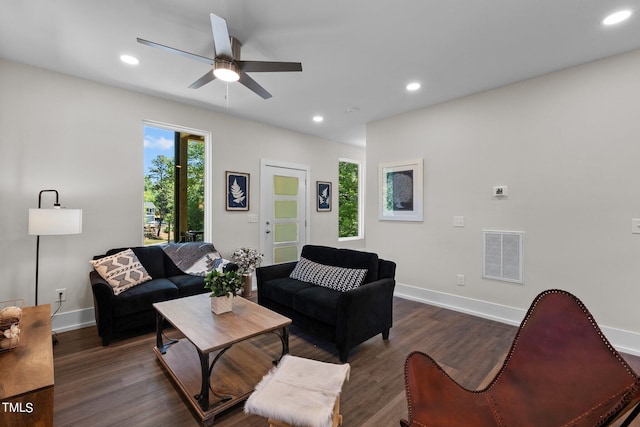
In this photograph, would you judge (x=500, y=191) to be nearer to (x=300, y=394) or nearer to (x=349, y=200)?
(x=300, y=394)

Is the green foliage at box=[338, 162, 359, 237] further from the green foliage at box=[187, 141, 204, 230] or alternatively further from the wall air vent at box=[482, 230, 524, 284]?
the wall air vent at box=[482, 230, 524, 284]

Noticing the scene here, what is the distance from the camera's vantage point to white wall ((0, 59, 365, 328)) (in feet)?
9.02

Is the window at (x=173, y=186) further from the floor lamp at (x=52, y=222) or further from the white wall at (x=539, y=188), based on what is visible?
the white wall at (x=539, y=188)

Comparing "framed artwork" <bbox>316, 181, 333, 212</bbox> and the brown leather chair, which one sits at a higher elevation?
"framed artwork" <bbox>316, 181, 333, 212</bbox>

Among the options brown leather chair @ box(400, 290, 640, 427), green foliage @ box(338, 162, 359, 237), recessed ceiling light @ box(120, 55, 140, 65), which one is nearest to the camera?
brown leather chair @ box(400, 290, 640, 427)

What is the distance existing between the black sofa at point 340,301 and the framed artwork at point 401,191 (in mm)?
1548

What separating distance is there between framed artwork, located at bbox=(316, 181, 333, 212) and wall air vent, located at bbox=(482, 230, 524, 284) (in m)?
3.01

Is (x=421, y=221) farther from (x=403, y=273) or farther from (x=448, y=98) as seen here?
(x=448, y=98)

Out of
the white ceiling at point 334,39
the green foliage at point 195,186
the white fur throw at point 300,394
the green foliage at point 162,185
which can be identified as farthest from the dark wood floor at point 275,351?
the white ceiling at point 334,39

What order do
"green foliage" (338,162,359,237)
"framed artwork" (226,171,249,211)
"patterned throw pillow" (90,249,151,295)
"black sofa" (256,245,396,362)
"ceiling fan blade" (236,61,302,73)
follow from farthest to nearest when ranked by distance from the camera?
"green foliage" (338,162,359,237) → "framed artwork" (226,171,249,211) → "patterned throw pillow" (90,249,151,295) → "black sofa" (256,245,396,362) → "ceiling fan blade" (236,61,302,73)

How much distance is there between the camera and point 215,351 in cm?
183

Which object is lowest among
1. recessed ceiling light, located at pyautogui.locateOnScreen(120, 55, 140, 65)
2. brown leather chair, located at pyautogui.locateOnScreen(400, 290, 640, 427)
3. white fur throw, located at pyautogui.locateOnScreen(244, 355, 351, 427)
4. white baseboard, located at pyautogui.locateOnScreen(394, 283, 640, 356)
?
white baseboard, located at pyautogui.locateOnScreen(394, 283, 640, 356)

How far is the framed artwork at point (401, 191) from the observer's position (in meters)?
4.06

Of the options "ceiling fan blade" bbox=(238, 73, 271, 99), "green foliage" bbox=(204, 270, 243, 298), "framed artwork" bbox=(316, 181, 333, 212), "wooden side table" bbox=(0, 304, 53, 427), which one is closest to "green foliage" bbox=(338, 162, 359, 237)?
"framed artwork" bbox=(316, 181, 333, 212)
